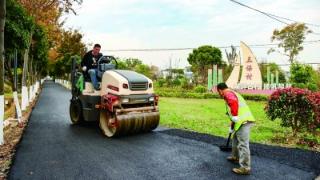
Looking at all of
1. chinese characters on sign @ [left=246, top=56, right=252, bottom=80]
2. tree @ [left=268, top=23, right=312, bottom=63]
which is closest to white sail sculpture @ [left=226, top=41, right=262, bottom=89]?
chinese characters on sign @ [left=246, top=56, right=252, bottom=80]

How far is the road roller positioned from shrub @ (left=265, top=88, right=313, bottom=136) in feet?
10.8

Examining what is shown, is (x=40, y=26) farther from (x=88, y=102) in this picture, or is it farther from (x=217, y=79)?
(x=217, y=79)

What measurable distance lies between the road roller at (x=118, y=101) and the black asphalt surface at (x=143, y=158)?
33cm

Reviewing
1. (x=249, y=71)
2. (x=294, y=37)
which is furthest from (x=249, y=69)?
(x=294, y=37)

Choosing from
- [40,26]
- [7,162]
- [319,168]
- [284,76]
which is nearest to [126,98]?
[7,162]

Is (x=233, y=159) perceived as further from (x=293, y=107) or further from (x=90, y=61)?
(x=90, y=61)

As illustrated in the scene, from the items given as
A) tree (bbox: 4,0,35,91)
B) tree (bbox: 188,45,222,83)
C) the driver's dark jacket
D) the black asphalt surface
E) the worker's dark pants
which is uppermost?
tree (bbox: 188,45,222,83)

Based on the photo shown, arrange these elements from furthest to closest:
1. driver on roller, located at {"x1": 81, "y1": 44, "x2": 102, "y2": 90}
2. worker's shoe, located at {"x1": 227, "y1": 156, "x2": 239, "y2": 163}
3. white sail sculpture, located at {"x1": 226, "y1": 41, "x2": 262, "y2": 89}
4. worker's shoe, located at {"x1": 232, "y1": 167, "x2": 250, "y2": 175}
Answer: white sail sculpture, located at {"x1": 226, "y1": 41, "x2": 262, "y2": 89}
driver on roller, located at {"x1": 81, "y1": 44, "x2": 102, "y2": 90}
worker's shoe, located at {"x1": 227, "y1": 156, "x2": 239, "y2": 163}
worker's shoe, located at {"x1": 232, "y1": 167, "x2": 250, "y2": 175}

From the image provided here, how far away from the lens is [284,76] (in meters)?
61.8

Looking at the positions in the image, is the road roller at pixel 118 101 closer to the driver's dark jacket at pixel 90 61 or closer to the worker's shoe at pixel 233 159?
the driver's dark jacket at pixel 90 61

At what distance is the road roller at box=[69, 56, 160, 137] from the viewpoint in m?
9.71

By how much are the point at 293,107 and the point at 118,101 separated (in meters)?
4.68

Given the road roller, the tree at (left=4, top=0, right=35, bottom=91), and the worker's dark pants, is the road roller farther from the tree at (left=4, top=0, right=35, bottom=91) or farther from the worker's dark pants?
the worker's dark pants

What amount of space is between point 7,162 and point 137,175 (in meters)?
2.91
